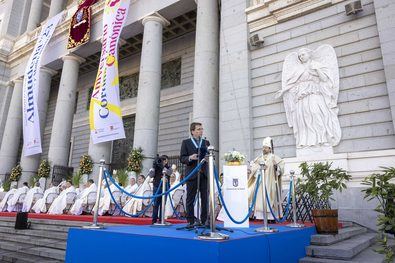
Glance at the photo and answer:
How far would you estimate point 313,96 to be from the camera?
10.4 meters

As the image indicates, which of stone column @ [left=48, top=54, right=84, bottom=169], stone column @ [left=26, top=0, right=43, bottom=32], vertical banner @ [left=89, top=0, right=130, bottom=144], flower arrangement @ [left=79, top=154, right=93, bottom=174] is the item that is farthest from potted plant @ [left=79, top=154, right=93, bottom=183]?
stone column @ [left=26, top=0, right=43, bottom=32]

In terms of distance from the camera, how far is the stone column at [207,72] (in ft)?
41.2

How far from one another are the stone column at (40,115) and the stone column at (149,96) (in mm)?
9998

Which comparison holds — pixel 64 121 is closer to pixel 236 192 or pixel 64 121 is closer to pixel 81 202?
pixel 81 202

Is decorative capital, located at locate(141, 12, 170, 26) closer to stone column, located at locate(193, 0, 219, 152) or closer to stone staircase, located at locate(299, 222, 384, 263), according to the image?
stone column, located at locate(193, 0, 219, 152)

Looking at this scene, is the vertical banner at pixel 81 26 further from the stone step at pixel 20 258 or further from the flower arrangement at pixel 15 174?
the stone step at pixel 20 258

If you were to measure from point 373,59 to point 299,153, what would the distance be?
3778mm

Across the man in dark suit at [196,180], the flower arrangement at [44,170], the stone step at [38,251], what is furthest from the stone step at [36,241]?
the flower arrangement at [44,170]

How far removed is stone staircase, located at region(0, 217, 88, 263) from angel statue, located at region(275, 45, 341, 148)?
24.9ft

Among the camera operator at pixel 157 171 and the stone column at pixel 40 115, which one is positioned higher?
the stone column at pixel 40 115

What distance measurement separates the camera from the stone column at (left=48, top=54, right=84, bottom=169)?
18125 millimetres

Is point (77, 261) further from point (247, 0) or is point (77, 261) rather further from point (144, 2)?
point (144, 2)

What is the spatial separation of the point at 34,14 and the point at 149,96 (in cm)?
1789

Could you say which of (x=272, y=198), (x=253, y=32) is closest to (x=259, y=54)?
(x=253, y=32)
